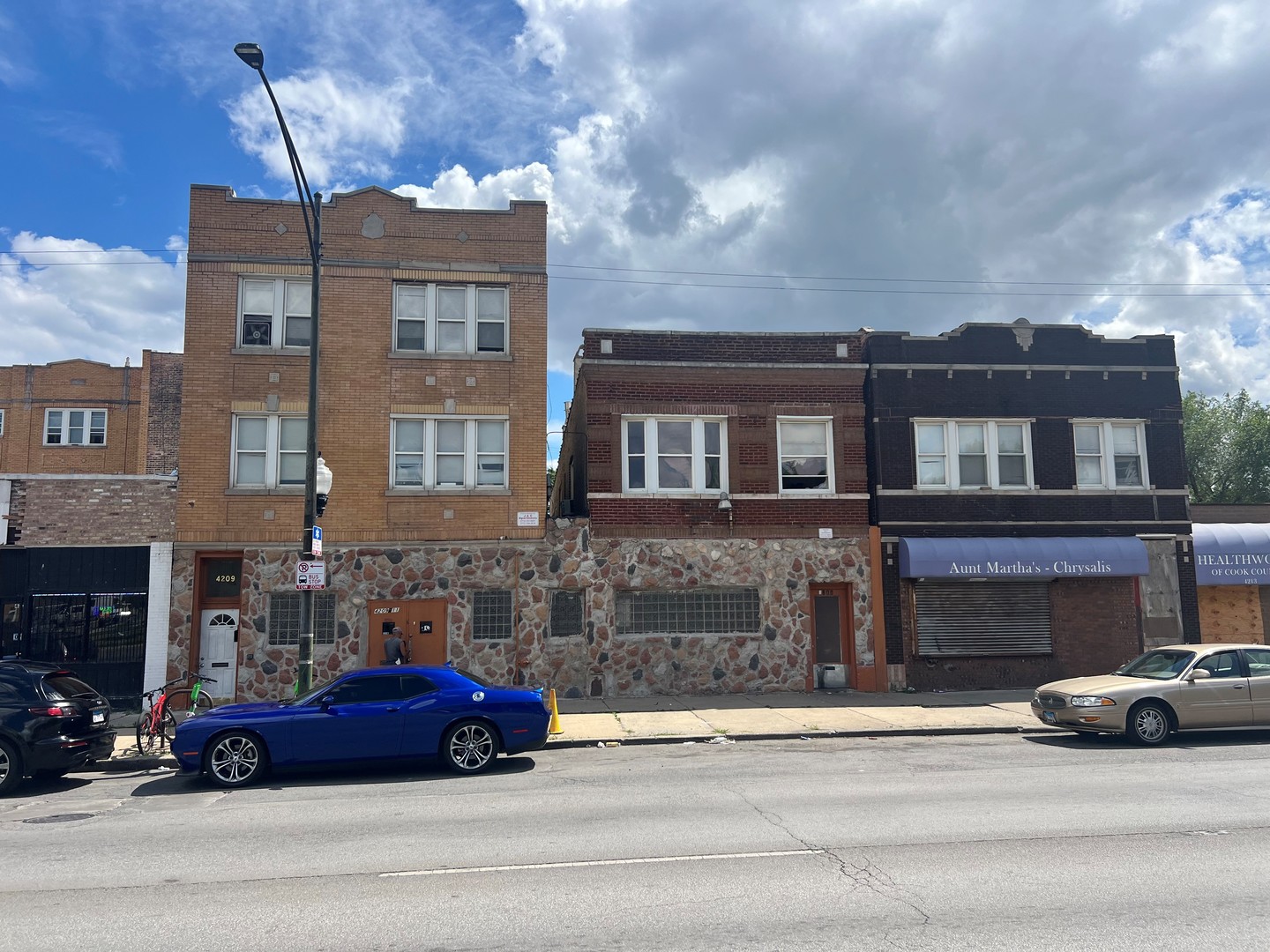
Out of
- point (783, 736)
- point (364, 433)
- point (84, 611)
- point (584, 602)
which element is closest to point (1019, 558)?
point (783, 736)

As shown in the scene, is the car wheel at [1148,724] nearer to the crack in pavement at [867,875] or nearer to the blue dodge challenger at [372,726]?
the crack in pavement at [867,875]

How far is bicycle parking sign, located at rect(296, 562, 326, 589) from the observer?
13.4 meters

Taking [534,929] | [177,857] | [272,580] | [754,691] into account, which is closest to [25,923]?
[177,857]

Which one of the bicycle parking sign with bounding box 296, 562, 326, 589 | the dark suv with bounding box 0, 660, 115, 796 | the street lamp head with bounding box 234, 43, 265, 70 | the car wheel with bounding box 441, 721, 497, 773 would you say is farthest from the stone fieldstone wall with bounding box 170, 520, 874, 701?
the street lamp head with bounding box 234, 43, 265, 70

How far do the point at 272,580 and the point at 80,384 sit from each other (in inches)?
1106

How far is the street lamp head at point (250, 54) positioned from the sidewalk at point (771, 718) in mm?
9617

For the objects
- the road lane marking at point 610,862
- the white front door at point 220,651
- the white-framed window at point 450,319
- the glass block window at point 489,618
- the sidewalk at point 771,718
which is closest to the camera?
the road lane marking at point 610,862

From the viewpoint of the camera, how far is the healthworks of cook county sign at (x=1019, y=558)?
18641 millimetres

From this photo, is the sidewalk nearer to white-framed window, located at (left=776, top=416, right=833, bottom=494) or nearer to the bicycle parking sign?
the bicycle parking sign

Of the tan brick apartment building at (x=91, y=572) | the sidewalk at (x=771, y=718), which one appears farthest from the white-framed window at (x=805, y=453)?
the tan brick apartment building at (x=91, y=572)

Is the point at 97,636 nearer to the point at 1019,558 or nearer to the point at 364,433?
the point at 364,433

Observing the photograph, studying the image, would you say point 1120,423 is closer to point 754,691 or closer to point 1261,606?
point 1261,606

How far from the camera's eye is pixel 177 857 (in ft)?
25.5

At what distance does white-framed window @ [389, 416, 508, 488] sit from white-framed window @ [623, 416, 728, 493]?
2.66 metres
